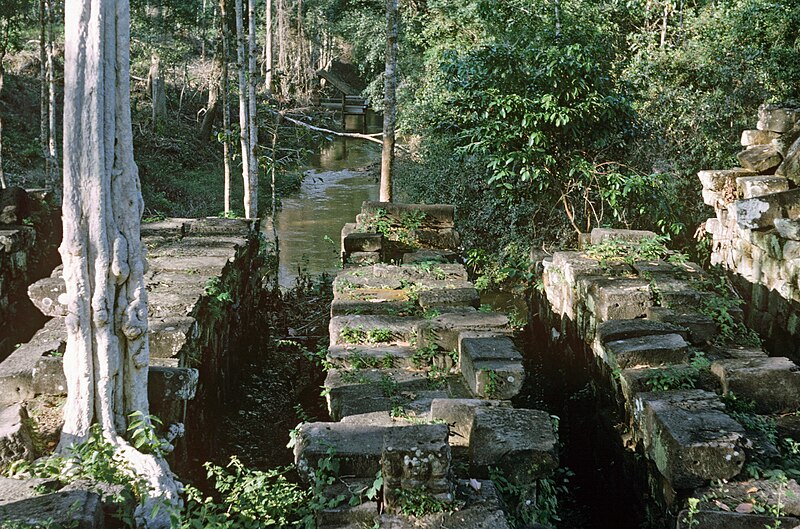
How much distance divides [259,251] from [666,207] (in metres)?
5.35

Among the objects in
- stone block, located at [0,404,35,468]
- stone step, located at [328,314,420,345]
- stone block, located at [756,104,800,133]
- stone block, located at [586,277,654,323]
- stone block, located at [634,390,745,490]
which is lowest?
stone block, located at [634,390,745,490]

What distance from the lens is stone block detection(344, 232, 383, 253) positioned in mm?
8797

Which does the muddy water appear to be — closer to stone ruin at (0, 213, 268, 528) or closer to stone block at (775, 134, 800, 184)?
stone ruin at (0, 213, 268, 528)

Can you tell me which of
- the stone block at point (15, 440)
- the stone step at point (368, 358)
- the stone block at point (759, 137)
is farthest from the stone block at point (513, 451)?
the stone block at point (759, 137)

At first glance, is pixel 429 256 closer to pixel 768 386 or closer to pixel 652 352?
pixel 652 352

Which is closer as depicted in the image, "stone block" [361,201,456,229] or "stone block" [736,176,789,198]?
"stone block" [736,176,789,198]

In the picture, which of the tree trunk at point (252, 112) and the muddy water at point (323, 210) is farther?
the muddy water at point (323, 210)

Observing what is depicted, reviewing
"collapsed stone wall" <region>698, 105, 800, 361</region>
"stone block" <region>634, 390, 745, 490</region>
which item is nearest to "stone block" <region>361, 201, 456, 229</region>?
"collapsed stone wall" <region>698, 105, 800, 361</region>

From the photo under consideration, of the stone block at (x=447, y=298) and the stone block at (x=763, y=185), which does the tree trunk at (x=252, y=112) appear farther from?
the stone block at (x=763, y=185)

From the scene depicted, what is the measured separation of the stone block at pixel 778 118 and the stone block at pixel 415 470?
7.16 metres

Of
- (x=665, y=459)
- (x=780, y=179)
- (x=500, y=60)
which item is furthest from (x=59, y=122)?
(x=665, y=459)

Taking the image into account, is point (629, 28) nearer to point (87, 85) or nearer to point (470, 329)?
point (470, 329)

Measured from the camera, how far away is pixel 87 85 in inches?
156

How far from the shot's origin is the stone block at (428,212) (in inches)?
383
